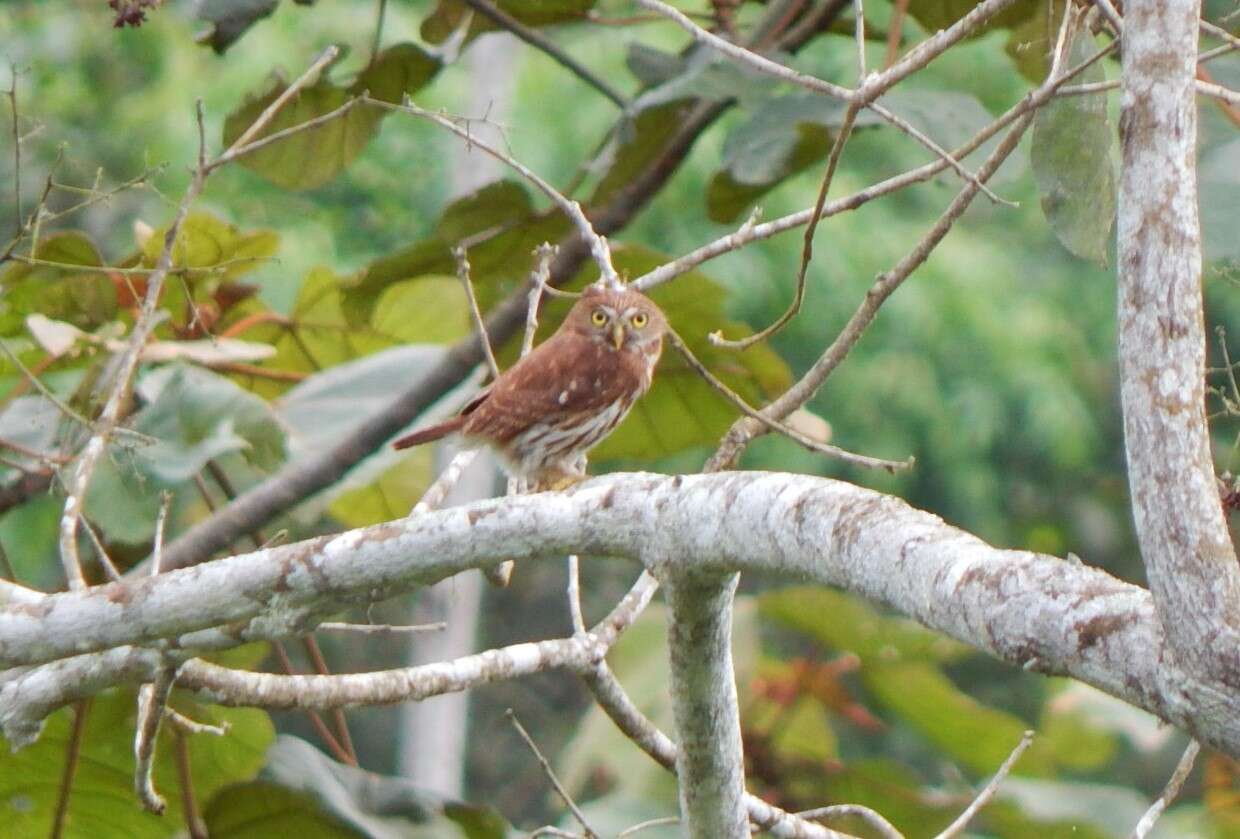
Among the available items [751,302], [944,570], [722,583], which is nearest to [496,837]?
[722,583]

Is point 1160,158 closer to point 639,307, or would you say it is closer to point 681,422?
point 639,307

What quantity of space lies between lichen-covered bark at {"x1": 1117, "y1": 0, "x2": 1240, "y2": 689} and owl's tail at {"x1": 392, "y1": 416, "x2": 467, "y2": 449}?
2014 millimetres

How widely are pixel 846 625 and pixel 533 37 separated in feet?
4.99

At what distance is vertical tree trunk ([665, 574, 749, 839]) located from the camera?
178cm

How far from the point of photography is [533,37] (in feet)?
11.4

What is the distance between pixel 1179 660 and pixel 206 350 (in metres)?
2.45

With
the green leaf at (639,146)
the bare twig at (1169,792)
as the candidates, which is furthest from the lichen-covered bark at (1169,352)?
the green leaf at (639,146)

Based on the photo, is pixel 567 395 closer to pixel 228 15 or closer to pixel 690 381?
pixel 690 381

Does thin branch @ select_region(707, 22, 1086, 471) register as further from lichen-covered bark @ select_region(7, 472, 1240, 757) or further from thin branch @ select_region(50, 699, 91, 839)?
thin branch @ select_region(50, 699, 91, 839)

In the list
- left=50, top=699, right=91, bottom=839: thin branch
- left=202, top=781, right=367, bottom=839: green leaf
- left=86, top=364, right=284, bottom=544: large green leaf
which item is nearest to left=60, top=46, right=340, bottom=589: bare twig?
left=86, top=364, right=284, bottom=544: large green leaf

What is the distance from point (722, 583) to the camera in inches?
69.1

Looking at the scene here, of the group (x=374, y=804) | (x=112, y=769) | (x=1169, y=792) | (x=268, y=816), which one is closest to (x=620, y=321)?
(x=374, y=804)

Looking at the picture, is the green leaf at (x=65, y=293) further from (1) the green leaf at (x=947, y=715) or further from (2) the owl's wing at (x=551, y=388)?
(1) the green leaf at (x=947, y=715)

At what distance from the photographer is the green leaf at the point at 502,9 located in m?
3.53
